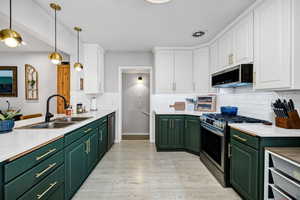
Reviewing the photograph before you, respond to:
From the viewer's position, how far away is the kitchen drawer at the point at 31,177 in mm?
1058

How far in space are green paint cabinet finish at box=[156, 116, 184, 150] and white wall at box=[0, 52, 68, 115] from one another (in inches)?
136

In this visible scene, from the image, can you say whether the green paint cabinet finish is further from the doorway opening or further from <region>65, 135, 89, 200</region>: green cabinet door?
the doorway opening

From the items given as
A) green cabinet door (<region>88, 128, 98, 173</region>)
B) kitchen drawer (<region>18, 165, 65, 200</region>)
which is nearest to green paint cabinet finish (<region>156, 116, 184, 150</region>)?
green cabinet door (<region>88, 128, 98, 173</region>)

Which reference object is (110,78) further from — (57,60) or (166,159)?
(166,159)

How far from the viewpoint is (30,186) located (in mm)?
1226

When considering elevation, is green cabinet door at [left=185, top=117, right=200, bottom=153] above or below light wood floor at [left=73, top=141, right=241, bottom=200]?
above

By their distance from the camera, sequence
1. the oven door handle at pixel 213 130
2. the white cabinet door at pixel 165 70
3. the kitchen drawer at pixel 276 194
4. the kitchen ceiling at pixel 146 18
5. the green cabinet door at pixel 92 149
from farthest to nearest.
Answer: the white cabinet door at pixel 165 70
the green cabinet door at pixel 92 149
the oven door handle at pixel 213 130
the kitchen ceiling at pixel 146 18
the kitchen drawer at pixel 276 194

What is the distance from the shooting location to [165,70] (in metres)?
4.21

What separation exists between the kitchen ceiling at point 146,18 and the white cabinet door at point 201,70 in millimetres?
378

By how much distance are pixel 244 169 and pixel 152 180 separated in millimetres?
1278

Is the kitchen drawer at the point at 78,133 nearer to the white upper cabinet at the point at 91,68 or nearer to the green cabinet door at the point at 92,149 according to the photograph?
the green cabinet door at the point at 92,149

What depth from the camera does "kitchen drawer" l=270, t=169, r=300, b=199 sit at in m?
1.30

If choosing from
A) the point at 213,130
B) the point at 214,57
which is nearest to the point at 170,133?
the point at 213,130

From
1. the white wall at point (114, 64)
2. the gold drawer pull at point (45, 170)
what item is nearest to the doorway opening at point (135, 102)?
the white wall at point (114, 64)
